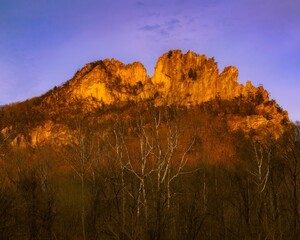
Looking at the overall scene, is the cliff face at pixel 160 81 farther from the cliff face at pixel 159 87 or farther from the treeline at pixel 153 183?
the treeline at pixel 153 183

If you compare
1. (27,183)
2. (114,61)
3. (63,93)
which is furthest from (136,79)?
(27,183)

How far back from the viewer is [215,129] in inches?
2534

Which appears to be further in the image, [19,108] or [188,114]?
[19,108]

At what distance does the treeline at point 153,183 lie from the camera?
418 inches

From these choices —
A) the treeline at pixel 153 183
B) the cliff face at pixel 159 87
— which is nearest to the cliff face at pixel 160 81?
the cliff face at pixel 159 87

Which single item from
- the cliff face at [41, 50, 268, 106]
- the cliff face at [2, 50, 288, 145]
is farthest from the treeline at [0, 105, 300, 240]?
the cliff face at [41, 50, 268, 106]

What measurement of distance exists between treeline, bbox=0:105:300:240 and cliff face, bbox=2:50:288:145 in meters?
7.74

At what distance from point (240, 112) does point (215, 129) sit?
692cm

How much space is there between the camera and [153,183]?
17.8m

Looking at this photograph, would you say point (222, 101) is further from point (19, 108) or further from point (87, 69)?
point (19, 108)

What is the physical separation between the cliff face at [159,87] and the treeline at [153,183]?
7.74 m

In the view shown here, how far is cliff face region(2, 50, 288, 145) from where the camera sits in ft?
221

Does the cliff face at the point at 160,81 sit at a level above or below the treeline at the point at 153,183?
above

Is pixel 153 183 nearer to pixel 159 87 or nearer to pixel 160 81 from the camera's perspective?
pixel 159 87
